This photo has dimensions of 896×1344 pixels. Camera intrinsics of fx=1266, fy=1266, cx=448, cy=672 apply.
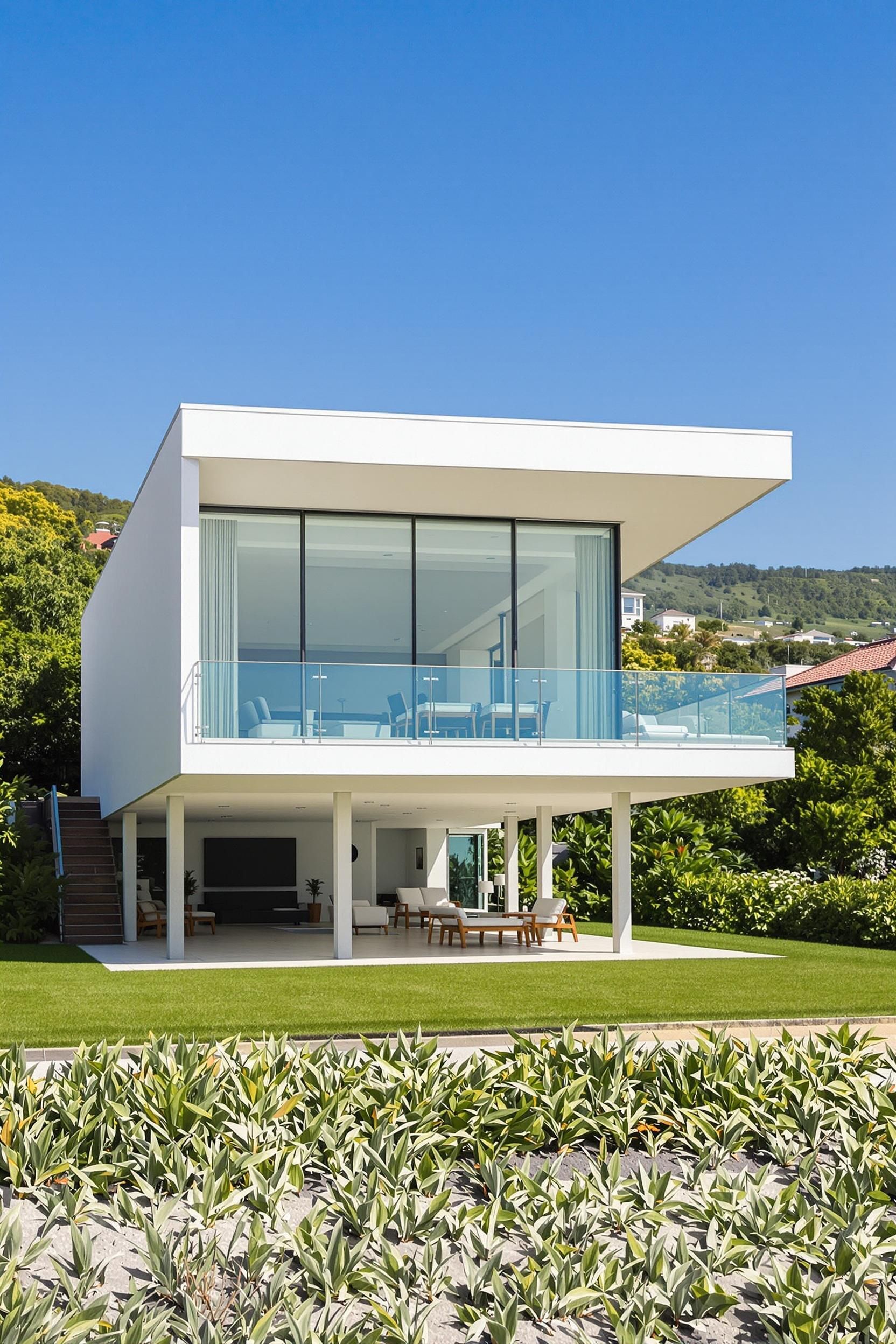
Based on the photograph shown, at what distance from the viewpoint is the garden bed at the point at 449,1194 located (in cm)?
473

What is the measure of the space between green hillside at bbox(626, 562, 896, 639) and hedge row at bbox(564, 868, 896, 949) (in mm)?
118732

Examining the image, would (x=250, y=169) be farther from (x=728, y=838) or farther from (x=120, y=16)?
(x=728, y=838)

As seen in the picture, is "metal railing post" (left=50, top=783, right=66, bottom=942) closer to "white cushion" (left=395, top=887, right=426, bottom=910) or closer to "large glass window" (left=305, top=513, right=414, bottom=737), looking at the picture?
"white cushion" (left=395, top=887, right=426, bottom=910)

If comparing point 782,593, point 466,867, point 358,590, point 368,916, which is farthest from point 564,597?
point 782,593

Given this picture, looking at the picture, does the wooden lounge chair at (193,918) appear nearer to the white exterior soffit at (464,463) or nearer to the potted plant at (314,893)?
the potted plant at (314,893)

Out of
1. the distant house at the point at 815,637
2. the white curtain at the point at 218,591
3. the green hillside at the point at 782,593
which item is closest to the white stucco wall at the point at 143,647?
the white curtain at the point at 218,591

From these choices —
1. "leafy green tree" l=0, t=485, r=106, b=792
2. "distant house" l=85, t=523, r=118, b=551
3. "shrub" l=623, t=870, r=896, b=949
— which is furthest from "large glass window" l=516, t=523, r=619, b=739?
"distant house" l=85, t=523, r=118, b=551

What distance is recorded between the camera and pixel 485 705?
16516 mm

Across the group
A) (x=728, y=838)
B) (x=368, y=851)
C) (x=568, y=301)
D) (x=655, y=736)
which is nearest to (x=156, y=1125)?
(x=655, y=736)

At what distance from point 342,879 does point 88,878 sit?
→ 307 inches

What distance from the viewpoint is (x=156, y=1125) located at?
590 cm

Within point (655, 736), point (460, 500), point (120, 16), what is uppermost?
point (120, 16)

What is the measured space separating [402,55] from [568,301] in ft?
40.2

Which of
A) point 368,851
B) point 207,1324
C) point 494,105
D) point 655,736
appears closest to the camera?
point 207,1324
